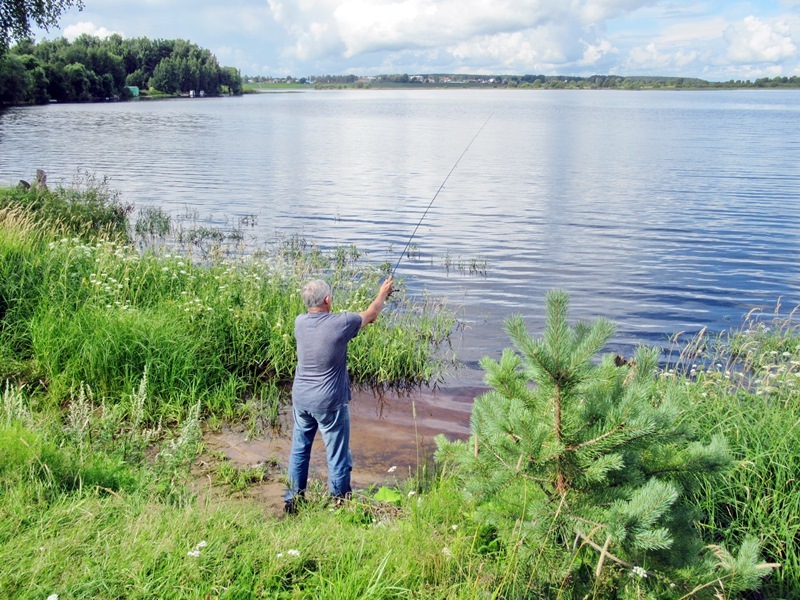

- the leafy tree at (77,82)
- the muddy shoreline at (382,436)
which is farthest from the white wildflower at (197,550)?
the leafy tree at (77,82)

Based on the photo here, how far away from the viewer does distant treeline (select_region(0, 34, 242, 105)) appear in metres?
98.0

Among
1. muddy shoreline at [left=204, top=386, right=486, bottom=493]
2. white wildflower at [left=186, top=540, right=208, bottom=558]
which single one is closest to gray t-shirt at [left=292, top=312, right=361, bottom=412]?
muddy shoreline at [left=204, top=386, right=486, bottom=493]

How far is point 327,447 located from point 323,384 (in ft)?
2.14

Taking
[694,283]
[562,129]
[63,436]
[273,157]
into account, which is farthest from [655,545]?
[562,129]

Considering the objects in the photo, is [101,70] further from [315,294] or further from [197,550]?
[197,550]

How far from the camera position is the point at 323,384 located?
6.07 meters

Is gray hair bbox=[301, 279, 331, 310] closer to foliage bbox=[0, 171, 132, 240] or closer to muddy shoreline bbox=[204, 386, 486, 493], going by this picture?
muddy shoreline bbox=[204, 386, 486, 493]

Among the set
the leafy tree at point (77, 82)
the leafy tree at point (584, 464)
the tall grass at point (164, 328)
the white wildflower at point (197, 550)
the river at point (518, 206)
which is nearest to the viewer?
the leafy tree at point (584, 464)

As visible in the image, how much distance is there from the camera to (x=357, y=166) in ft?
130

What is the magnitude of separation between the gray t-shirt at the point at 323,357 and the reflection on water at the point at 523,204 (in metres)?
4.99

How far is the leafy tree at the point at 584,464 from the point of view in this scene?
350 centimetres

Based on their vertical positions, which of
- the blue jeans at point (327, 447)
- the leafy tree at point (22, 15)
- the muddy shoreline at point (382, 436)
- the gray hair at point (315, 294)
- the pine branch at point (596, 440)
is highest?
the leafy tree at point (22, 15)

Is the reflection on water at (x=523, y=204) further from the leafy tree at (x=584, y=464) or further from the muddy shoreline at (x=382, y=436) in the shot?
the leafy tree at (x=584, y=464)

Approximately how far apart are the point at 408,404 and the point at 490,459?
6.09m
